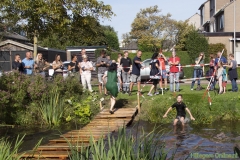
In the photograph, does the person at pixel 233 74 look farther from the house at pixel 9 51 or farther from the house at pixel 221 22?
the house at pixel 221 22

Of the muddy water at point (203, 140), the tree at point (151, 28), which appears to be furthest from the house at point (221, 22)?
the muddy water at point (203, 140)

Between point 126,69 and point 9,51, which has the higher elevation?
point 9,51

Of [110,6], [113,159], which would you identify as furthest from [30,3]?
[113,159]

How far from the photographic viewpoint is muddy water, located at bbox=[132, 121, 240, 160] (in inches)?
408

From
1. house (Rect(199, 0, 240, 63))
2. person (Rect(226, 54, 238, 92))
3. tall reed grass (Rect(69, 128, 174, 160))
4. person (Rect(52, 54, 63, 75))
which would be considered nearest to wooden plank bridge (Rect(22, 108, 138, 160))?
tall reed grass (Rect(69, 128, 174, 160))

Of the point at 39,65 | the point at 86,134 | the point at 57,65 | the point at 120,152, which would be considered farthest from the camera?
the point at 57,65

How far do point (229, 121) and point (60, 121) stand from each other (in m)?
5.80

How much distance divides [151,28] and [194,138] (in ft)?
157

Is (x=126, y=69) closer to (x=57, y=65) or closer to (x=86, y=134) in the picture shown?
(x=57, y=65)

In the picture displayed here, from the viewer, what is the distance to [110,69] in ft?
47.5

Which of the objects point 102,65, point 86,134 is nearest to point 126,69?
point 102,65

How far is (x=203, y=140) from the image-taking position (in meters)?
12.3

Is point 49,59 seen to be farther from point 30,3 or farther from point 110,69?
point 110,69

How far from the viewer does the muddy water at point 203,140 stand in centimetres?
1036
